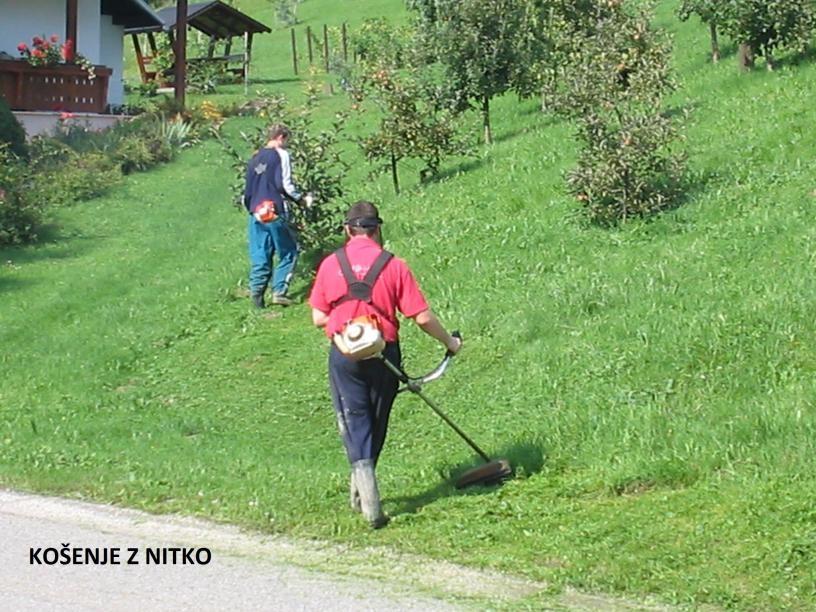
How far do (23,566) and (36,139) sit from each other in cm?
1651

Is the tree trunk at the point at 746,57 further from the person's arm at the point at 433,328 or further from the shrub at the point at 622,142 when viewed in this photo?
the person's arm at the point at 433,328

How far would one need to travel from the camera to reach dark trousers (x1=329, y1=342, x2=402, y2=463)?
23.5 feet

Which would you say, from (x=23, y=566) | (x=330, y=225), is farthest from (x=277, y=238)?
(x=23, y=566)

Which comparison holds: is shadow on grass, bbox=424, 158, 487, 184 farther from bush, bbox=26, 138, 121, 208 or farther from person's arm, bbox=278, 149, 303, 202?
bush, bbox=26, 138, 121, 208

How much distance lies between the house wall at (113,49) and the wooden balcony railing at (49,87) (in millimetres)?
4946

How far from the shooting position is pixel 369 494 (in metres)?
7.10

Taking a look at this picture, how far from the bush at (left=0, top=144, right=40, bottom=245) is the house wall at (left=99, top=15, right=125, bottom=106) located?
1325 centimetres

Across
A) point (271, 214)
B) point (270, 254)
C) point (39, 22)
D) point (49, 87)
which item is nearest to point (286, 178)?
point (271, 214)

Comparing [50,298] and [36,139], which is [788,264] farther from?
[36,139]

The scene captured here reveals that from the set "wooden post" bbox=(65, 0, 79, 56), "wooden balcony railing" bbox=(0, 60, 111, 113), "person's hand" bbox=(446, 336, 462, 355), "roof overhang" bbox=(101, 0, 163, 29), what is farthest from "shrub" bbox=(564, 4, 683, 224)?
"roof overhang" bbox=(101, 0, 163, 29)

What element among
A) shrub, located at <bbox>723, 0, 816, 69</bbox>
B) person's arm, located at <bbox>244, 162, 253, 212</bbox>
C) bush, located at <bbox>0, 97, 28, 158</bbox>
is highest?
shrub, located at <bbox>723, 0, 816, 69</bbox>

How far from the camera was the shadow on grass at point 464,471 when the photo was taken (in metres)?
7.58

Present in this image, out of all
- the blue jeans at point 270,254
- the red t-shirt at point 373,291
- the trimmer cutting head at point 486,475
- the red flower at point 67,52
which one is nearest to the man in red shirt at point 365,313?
the red t-shirt at point 373,291

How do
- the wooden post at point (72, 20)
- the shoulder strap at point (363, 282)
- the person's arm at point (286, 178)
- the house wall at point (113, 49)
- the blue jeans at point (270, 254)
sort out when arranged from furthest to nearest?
the house wall at point (113, 49), the wooden post at point (72, 20), the blue jeans at point (270, 254), the person's arm at point (286, 178), the shoulder strap at point (363, 282)
